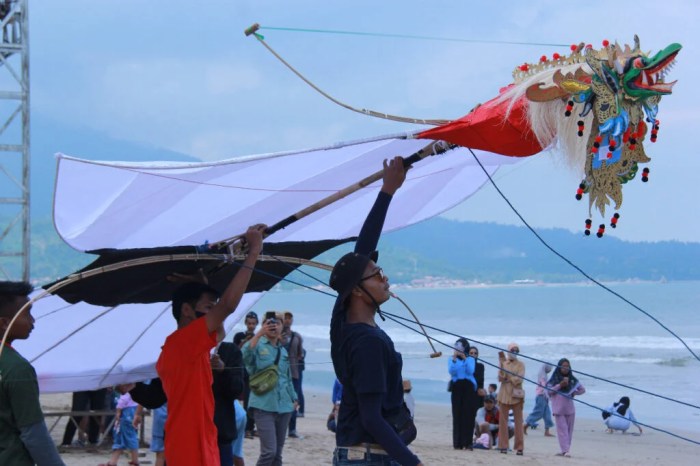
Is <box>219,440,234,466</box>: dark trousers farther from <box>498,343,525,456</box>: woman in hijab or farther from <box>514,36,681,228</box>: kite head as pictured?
<box>498,343,525,456</box>: woman in hijab

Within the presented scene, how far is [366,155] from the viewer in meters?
5.07

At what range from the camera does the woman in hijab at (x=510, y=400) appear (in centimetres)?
1312

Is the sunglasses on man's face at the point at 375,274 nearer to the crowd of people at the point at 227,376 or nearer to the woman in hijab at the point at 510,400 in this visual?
the crowd of people at the point at 227,376

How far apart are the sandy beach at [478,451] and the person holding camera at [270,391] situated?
8.61ft

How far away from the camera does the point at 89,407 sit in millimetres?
11898

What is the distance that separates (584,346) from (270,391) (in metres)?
41.6

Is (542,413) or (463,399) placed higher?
(463,399)

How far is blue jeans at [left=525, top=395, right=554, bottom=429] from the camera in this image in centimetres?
1761

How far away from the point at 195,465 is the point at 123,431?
5747 millimetres

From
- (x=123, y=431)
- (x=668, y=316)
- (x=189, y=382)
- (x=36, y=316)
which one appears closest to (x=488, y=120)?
(x=189, y=382)

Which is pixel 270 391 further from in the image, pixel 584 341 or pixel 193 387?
pixel 584 341

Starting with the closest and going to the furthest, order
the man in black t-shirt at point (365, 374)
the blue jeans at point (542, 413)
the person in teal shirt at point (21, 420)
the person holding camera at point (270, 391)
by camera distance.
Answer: the man in black t-shirt at point (365, 374), the person in teal shirt at point (21, 420), the person holding camera at point (270, 391), the blue jeans at point (542, 413)

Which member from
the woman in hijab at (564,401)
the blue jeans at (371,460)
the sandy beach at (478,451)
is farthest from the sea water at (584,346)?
the sandy beach at (478,451)

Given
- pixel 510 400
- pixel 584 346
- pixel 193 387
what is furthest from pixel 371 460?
pixel 584 346
